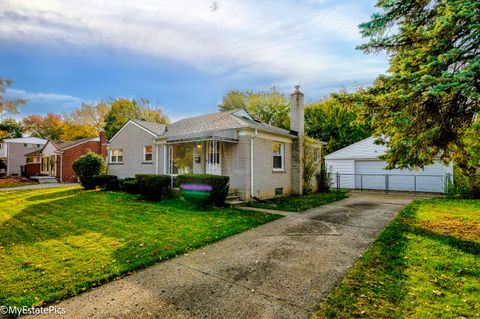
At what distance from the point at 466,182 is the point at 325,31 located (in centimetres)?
1234

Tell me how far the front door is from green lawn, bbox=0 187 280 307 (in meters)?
2.85

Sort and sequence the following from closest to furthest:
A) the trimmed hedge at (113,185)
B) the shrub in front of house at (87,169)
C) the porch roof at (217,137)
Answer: the porch roof at (217,137)
the trimmed hedge at (113,185)
the shrub in front of house at (87,169)

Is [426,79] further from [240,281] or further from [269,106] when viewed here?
[269,106]

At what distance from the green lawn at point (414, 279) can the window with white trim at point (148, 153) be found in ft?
47.9

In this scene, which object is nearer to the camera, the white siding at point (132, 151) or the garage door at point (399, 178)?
the garage door at point (399, 178)

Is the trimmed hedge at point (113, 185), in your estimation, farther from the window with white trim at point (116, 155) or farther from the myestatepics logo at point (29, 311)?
the myestatepics logo at point (29, 311)

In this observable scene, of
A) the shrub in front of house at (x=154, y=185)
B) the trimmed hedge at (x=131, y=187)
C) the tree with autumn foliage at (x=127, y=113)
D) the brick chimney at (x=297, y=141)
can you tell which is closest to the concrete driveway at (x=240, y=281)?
the shrub in front of house at (x=154, y=185)

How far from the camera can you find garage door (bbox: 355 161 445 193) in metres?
16.4

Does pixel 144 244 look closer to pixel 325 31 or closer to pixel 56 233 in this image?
pixel 56 233

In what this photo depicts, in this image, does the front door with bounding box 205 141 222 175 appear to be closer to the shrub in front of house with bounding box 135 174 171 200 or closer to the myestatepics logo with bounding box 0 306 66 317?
the shrub in front of house with bounding box 135 174 171 200

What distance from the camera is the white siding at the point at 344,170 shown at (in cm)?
1966

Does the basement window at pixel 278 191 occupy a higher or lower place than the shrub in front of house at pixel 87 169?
lower

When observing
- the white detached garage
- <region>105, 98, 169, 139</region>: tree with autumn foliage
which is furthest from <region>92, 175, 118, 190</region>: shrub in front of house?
<region>105, 98, 169, 139</region>: tree with autumn foliage

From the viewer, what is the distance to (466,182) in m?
13.6
